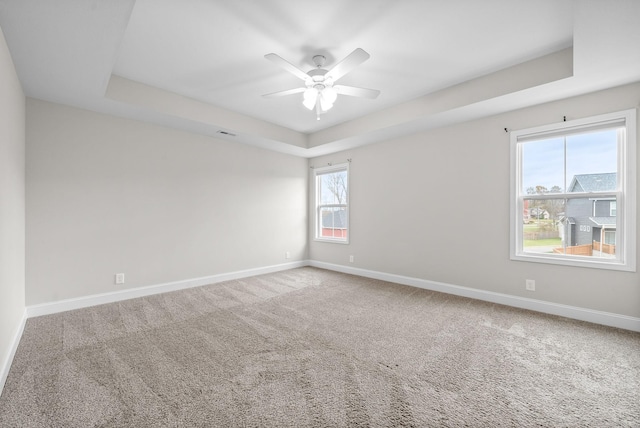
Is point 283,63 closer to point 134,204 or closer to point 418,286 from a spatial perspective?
point 134,204

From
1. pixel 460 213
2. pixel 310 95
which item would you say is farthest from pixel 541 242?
pixel 310 95

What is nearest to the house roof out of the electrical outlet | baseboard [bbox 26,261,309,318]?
the electrical outlet

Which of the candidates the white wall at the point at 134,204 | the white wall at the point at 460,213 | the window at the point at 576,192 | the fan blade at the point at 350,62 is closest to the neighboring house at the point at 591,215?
the window at the point at 576,192

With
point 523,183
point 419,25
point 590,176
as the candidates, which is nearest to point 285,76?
point 419,25

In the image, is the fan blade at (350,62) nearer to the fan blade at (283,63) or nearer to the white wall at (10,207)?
the fan blade at (283,63)

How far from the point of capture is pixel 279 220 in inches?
212

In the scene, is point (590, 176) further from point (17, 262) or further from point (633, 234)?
point (17, 262)

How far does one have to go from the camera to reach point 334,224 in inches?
220

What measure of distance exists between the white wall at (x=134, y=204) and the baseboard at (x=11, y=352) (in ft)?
1.41

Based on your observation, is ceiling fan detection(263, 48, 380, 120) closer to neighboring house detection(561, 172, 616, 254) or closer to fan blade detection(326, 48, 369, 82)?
fan blade detection(326, 48, 369, 82)

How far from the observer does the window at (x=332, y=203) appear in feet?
17.5

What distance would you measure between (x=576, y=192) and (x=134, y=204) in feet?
17.6

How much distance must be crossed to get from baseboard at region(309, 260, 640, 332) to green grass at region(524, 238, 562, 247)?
651mm

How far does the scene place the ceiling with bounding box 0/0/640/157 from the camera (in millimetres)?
1953
